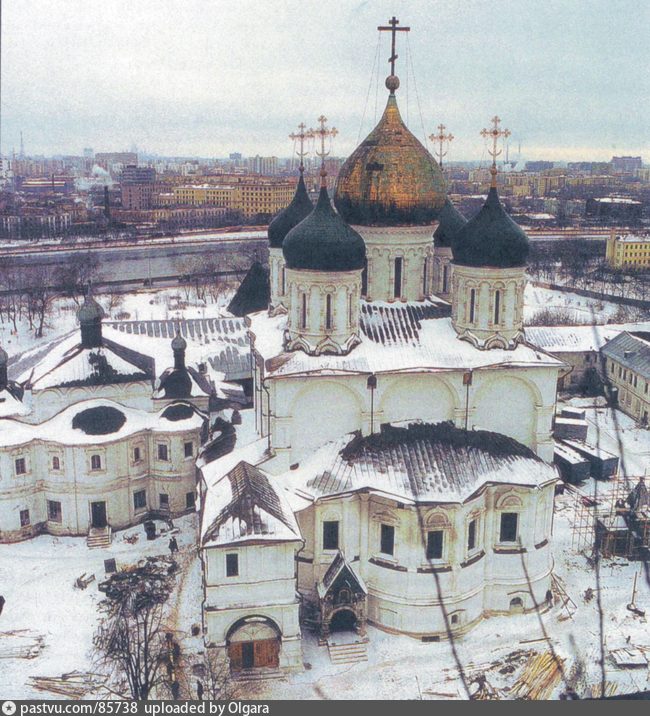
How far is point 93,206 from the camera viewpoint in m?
119

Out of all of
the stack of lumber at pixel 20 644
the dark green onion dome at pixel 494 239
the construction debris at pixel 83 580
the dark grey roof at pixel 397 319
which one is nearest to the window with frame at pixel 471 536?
the dark grey roof at pixel 397 319

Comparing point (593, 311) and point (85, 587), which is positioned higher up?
point (593, 311)

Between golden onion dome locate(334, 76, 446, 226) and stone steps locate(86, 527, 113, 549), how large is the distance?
1258 cm

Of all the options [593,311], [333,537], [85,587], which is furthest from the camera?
[593,311]

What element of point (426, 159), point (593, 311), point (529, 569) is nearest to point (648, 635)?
point (529, 569)

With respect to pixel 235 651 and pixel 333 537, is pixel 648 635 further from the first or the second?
pixel 235 651

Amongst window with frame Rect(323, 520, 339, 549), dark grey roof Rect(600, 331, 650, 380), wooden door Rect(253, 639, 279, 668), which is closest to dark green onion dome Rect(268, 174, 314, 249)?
window with frame Rect(323, 520, 339, 549)

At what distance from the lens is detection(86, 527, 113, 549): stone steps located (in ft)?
80.6

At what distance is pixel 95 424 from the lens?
84.0 ft

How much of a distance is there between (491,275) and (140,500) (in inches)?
546

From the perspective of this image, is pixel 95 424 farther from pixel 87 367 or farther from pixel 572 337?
pixel 572 337

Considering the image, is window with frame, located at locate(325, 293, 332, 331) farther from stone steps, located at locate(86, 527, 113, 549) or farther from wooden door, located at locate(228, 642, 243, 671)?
stone steps, located at locate(86, 527, 113, 549)

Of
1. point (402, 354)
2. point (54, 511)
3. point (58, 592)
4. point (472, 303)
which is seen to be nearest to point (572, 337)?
point (472, 303)

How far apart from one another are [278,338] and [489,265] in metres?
6.54
